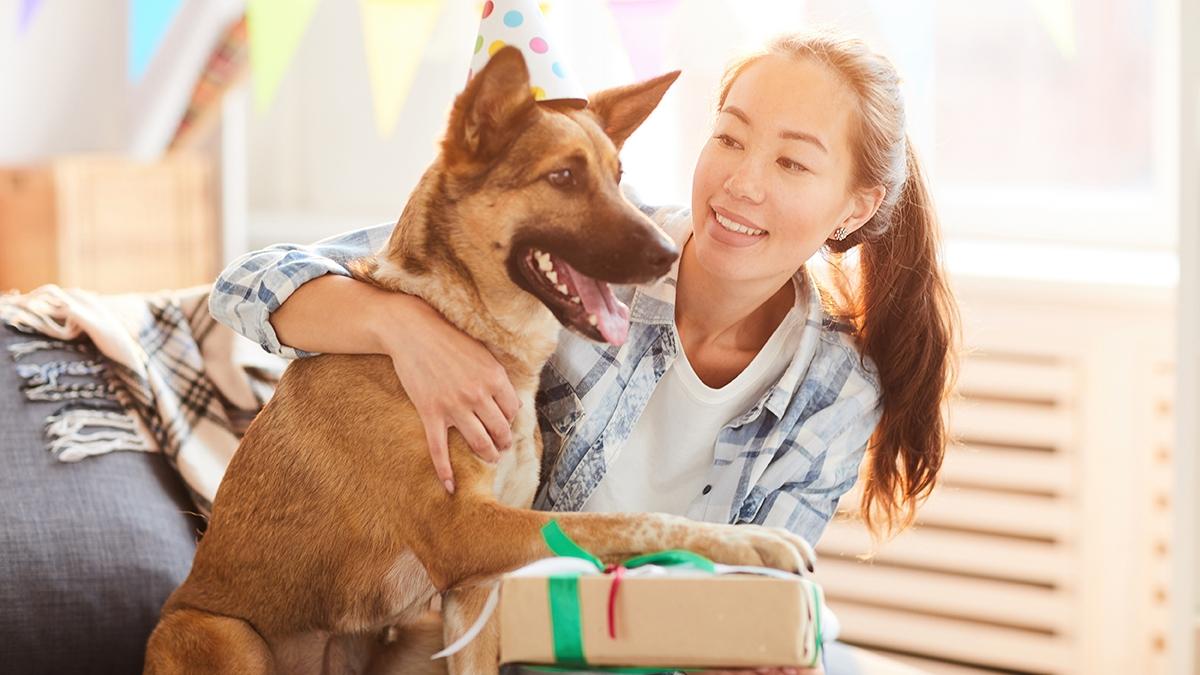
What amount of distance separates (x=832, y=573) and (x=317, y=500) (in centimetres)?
173

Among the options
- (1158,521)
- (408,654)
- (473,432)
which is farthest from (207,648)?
(1158,521)

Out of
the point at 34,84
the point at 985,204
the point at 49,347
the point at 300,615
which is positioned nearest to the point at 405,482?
the point at 300,615

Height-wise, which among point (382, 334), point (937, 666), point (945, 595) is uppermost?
point (382, 334)

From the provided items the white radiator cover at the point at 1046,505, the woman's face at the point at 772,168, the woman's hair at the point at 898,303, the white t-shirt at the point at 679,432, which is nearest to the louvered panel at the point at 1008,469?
the white radiator cover at the point at 1046,505

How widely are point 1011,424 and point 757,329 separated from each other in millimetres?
1135

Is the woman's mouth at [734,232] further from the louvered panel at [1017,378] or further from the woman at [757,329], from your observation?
the louvered panel at [1017,378]

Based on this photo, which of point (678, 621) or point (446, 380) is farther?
point (446, 380)

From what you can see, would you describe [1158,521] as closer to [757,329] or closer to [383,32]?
[757,329]

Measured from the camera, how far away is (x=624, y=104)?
1542 mm

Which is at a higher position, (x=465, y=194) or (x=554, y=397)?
(x=465, y=194)

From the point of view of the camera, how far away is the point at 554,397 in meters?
1.71

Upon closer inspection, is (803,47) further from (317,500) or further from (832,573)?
(832,573)

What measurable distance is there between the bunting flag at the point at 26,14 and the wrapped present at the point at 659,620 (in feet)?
9.13

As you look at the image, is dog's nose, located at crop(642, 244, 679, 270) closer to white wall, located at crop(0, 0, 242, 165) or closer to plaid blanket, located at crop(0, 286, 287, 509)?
plaid blanket, located at crop(0, 286, 287, 509)
